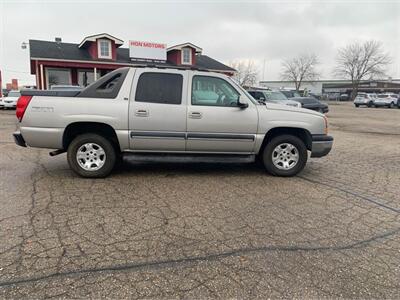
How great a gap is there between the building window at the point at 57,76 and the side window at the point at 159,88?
73.7ft

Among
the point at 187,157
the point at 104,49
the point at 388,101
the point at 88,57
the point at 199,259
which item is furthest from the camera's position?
the point at 388,101

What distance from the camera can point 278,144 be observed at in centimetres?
551

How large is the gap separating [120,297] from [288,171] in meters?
4.07

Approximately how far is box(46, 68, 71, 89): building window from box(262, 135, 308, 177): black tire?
23.6 metres

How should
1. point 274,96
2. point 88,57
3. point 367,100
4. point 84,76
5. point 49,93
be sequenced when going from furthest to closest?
1. point 367,100
2. point 84,76
3. point 88,57
4. point 274,96
5. point 49,93

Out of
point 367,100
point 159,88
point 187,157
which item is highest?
point 367,100

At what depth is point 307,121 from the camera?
5465mm

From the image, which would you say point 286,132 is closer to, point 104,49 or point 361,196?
point 361,196

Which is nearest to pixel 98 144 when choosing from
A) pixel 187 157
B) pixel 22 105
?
pixel 22 105

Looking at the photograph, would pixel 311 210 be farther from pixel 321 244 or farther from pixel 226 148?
pixel 226 148

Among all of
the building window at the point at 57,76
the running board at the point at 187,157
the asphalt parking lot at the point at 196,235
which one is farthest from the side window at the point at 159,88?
the building window at the point at 57,76

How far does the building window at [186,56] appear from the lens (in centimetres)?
2822

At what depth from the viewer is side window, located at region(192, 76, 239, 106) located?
5.23 meters

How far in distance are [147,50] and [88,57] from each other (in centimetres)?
501
